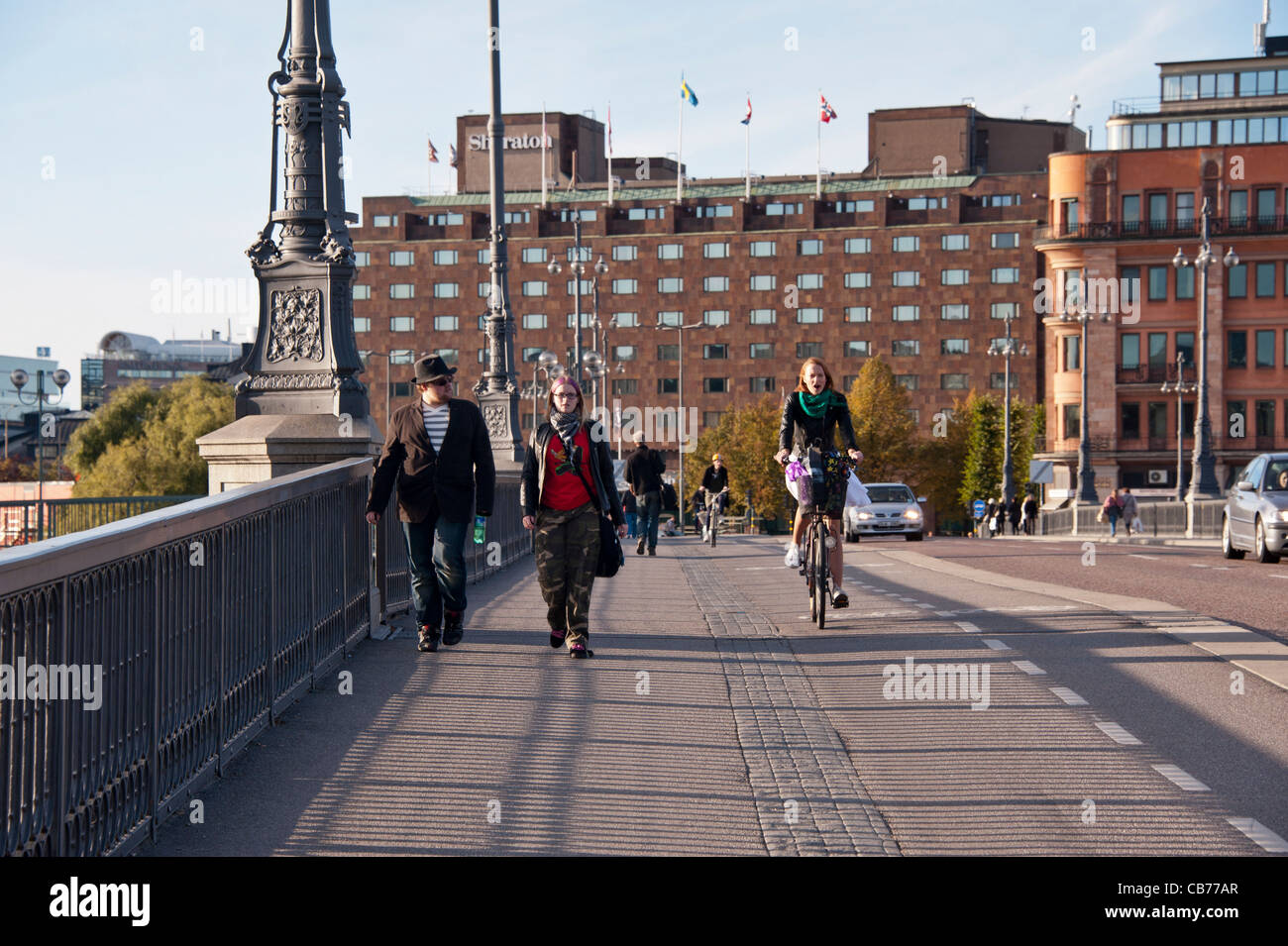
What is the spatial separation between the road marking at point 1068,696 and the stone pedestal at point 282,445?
17.1 feet

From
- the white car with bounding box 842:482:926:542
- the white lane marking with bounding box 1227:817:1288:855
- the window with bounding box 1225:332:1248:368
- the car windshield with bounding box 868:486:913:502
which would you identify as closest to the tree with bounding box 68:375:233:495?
the car windshield with bounding box 868:486:913:502

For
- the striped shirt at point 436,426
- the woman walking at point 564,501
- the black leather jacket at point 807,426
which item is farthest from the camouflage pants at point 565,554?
the black leather jacket at point 807,426

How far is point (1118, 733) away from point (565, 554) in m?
4.18

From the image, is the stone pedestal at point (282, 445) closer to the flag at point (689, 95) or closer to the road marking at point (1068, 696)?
the road marking at point (1068, 696)

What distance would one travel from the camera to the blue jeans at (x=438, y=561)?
36.1 feet

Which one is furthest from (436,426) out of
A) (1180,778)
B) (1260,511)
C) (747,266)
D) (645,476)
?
(747,266)

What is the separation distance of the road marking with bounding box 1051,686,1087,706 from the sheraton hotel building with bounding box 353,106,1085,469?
11272 centimetres

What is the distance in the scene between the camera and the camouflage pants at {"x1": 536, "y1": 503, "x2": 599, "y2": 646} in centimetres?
1086

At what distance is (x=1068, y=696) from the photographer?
9016 millimetres

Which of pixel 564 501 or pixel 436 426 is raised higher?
pixel 436 426

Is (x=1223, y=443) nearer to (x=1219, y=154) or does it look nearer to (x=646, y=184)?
(x=1219, y=154)

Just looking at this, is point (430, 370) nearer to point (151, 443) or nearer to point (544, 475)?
point (544, 475)

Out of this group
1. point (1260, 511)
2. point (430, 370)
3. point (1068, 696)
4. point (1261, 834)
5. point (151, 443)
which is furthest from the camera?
point (151, 443)
